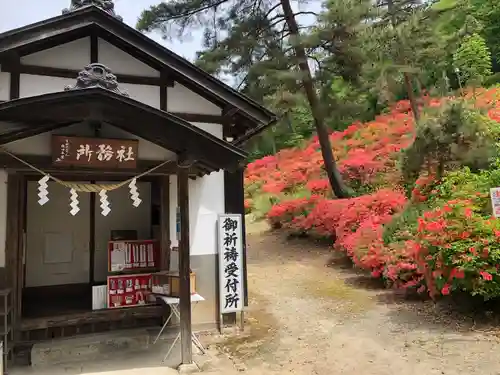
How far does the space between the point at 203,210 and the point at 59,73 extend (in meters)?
3.62

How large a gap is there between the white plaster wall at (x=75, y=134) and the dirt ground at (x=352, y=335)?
3593 mm

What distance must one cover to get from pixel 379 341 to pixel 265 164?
23.1 metres

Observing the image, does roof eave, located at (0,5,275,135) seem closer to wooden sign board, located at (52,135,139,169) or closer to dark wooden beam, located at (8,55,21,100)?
dark wooden beam, located at (8,55,21,100)

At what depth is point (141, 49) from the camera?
26.4ft

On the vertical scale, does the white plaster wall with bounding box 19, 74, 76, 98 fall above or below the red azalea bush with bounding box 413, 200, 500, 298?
above

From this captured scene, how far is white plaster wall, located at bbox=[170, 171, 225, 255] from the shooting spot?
8625mm

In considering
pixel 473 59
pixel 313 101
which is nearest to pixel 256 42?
pixel 313 101

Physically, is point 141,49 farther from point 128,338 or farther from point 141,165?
point 128,338

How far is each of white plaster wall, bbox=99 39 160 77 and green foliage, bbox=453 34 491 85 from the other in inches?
991

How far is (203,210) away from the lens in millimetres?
8797

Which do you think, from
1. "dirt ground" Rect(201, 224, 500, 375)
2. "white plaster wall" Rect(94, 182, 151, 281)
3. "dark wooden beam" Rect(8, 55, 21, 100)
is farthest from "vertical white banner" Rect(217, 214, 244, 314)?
"dark wooden beam" Rect(8, 55, 21, 100)

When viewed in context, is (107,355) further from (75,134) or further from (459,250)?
(459,250)

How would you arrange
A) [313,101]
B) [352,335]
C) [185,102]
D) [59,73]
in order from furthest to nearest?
[313,101]
[185,102]
[352,335]
[59,73]

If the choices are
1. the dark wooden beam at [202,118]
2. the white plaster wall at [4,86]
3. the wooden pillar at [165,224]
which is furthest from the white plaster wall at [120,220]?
the white plaster wall at [4,86]
